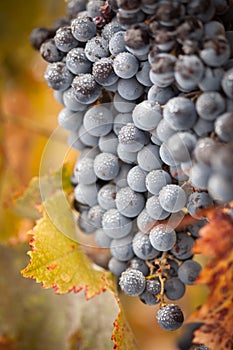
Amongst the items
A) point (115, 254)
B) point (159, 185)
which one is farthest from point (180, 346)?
point (159, 185)

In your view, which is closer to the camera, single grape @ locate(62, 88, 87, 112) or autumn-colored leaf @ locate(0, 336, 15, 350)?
single grape @ locate(62, 88, 87, 112)

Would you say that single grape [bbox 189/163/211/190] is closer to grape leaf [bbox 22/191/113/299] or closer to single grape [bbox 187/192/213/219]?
single grape [bbox 187/192/213/219]

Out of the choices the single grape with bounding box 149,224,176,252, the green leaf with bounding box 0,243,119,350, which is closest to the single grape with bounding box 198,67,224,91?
the single grape with bounding box 149,224,176,252

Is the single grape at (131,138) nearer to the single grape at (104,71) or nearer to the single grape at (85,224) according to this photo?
the single grape at (104,71)

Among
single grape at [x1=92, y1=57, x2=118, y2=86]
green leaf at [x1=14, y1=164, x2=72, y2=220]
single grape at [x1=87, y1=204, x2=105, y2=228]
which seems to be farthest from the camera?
green leaf at [x1=14, y1=164, x2=72, y2=220]

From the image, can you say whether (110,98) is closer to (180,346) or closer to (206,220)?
(206,220)

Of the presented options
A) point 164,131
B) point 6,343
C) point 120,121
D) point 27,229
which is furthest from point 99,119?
point 6,343
